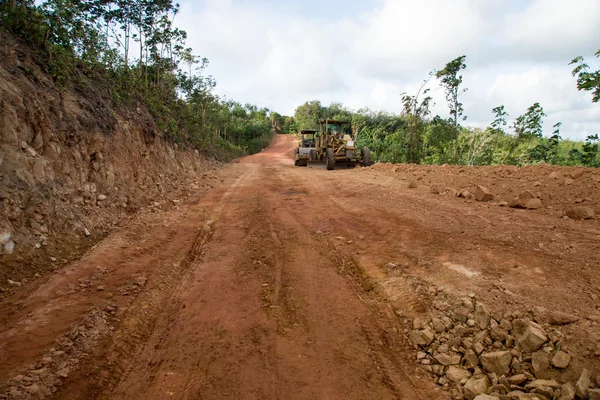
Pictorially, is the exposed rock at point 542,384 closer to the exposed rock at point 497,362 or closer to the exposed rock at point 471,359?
the exposed rock at point 497,362

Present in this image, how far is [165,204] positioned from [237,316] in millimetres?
5112

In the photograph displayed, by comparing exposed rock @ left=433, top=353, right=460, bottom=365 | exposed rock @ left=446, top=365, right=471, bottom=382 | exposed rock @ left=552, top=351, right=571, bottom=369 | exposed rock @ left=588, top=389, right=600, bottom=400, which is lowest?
exposed rock @ left=446, top=365, right=471, bottom=382

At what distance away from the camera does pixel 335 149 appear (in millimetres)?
18047

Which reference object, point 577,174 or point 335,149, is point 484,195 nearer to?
point 577,174

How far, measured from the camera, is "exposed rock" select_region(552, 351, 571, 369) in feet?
8.37

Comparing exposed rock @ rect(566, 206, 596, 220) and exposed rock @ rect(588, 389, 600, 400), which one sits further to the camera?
exposed rock @ rect(566, 206, 596, 220)

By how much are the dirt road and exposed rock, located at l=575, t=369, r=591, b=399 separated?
83cm

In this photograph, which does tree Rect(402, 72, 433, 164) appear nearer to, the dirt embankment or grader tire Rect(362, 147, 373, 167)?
grader tire Rect(362, 147, 373, 167)

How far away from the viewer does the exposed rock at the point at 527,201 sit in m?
6.26

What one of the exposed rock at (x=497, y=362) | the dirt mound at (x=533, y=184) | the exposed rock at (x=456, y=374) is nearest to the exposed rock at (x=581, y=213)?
the dirt mound at (x=533, y=184)

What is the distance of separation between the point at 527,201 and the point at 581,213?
97cm

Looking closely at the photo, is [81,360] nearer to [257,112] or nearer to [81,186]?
[81,186]

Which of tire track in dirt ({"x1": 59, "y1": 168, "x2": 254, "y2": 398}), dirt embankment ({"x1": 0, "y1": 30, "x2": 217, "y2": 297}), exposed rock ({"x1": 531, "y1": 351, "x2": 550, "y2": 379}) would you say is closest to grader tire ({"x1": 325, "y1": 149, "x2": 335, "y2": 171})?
dirt embankment ({"x1": 0, "y1": 30, "x2": 217, "y2": 297})

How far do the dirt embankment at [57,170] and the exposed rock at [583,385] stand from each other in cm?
529
